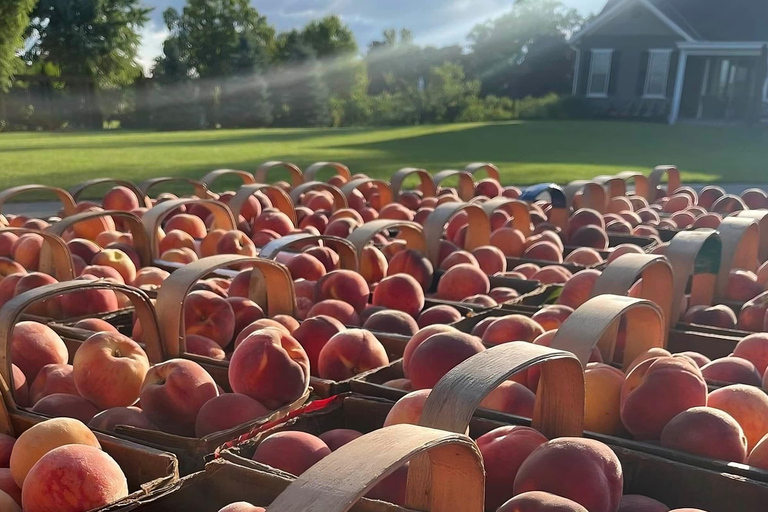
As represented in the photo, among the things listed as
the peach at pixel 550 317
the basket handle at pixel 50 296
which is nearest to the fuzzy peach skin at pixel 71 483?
the basket handle at pixel 50 296

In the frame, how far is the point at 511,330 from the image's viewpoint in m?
2.27

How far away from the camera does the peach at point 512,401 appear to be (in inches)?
69.0

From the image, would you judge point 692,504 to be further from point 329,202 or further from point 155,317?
point 329,202

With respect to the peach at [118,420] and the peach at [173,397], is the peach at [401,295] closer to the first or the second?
the peach at [173,397]

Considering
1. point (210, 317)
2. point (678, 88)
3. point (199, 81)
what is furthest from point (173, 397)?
point (199, 81)

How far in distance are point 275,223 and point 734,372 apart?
2.73 metres

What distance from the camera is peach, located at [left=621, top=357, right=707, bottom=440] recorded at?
1660mm

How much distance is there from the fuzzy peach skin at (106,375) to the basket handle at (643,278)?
130 cm

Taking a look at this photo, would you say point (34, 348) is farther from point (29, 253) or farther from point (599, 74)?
point (599, 74)

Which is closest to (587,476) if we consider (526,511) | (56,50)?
(526,511)

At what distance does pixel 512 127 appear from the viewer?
2252 cm

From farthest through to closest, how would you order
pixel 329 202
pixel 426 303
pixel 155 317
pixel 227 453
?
pixel 329 202 < pixel 426 303 < pixel 155 317 < pixel 227 453

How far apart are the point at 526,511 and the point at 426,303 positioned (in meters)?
1.93

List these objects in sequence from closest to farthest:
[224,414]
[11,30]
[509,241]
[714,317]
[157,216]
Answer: [224,414] → [714,317] → [157,216] → [509,241] → [11,30]
